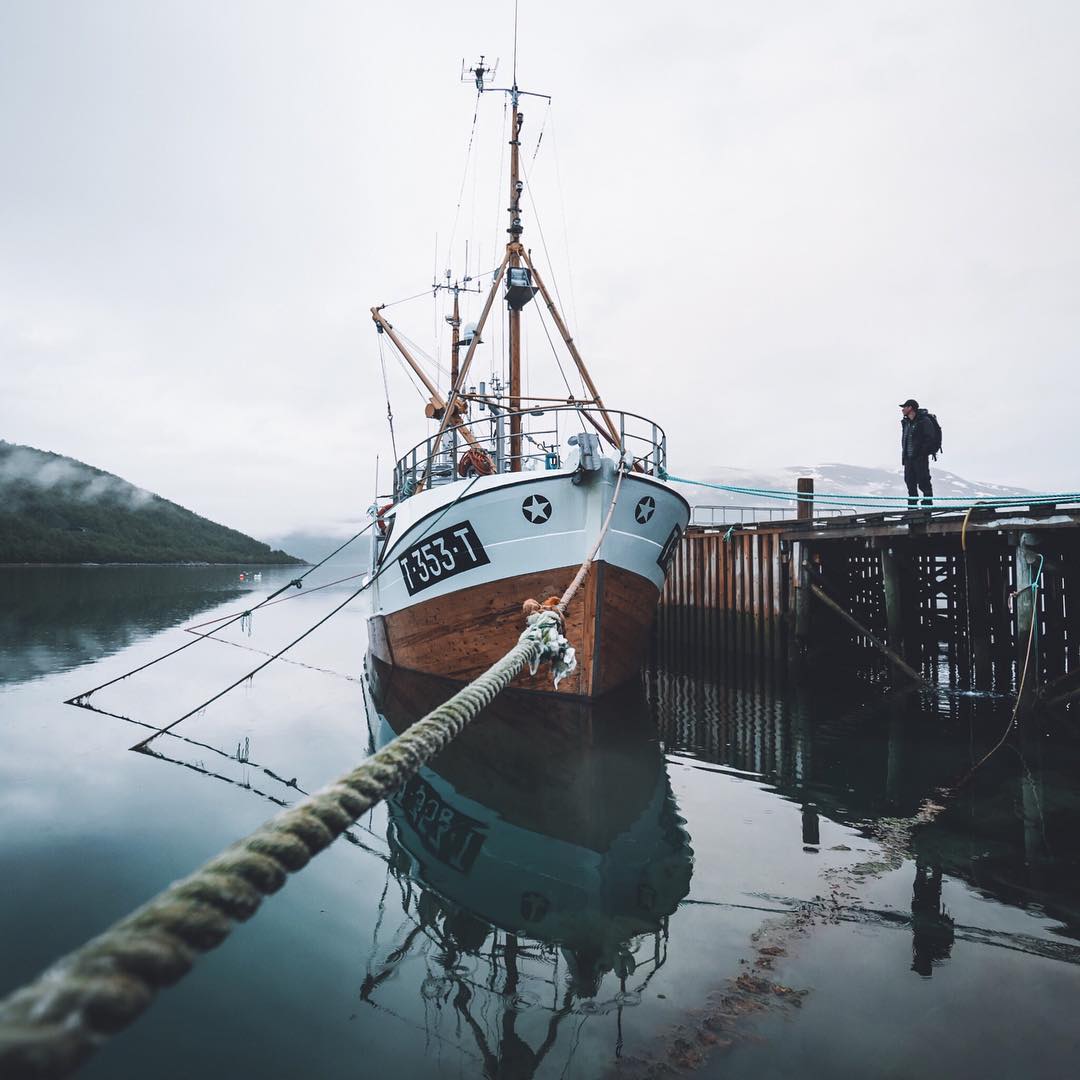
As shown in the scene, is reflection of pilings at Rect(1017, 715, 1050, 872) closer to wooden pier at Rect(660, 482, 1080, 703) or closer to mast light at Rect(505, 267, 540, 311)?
wooden pier at Rect(660, 482, 1080, 703)

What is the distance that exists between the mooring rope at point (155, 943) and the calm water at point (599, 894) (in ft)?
7.34

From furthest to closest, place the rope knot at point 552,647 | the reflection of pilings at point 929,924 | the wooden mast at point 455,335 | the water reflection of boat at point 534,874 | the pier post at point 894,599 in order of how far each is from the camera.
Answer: the wooden mast at point 455,335 → the pier post at point 894,599 → the rope knot at point 552,647 → the reflection of pilings at point 929,924 → the water reflection of boat at point 534,874

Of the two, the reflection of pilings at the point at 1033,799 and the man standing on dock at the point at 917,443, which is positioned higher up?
the man standing on dock at the point at 917,443

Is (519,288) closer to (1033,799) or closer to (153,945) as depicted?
(1033,799)

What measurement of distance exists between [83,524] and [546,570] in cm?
18563

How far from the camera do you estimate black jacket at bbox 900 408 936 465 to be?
38.2 feet

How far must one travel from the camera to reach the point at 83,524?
515 ft

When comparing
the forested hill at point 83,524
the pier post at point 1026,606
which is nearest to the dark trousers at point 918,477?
the pier post at point 1026,606

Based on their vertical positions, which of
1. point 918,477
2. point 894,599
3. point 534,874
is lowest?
point 534,874

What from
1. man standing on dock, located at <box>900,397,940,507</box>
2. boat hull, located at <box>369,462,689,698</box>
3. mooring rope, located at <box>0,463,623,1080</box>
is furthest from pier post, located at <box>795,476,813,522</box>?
mooring rope, located at <box>0,463,623,1080</box>

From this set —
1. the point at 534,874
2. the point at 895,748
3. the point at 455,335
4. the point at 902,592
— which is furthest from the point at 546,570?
the point at 455,335

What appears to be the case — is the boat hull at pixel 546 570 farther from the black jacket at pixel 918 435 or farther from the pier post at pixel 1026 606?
the pier post at pixel 1026 606

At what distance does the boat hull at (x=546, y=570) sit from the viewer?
10039 mm

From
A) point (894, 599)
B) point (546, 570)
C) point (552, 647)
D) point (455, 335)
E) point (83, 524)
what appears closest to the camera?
point (552, 647)
